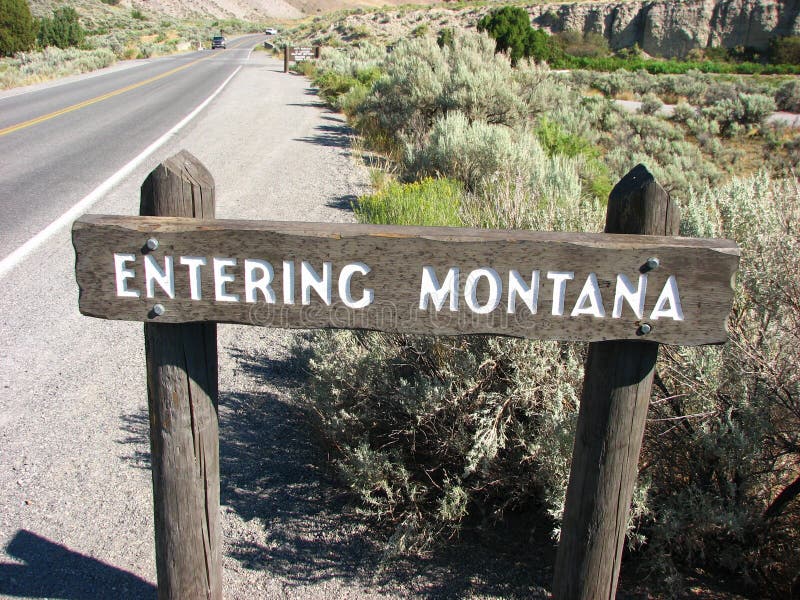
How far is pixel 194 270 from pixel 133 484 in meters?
1.82

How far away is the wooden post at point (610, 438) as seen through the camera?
2.08m

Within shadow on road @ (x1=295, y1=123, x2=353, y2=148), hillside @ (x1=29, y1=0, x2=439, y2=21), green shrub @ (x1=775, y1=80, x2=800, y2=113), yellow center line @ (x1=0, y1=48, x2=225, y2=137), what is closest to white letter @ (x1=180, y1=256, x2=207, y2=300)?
shadow on road @ (x1=295, y1=123, x2=353, y2=148)

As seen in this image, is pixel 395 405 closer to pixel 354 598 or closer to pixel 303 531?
pixel 303 531

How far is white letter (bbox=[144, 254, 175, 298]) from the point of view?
205cm

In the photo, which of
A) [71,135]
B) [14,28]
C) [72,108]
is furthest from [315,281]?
[14,28]

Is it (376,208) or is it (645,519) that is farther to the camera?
(376,208)

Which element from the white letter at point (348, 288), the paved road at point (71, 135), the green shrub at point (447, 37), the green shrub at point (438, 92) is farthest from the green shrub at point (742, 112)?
the white letter at point (348, 288)

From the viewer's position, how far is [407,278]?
205 centimetres

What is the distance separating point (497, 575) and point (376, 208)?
4.31 metres

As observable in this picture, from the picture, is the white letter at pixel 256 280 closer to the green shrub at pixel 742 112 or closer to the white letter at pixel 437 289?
the white letter at pixel 437 289

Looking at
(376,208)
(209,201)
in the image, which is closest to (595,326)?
(209,201)

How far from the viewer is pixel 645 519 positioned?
3129mm

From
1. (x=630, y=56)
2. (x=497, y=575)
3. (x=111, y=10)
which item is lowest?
(x=497, y=575)

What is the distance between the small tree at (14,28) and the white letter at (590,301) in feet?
121
